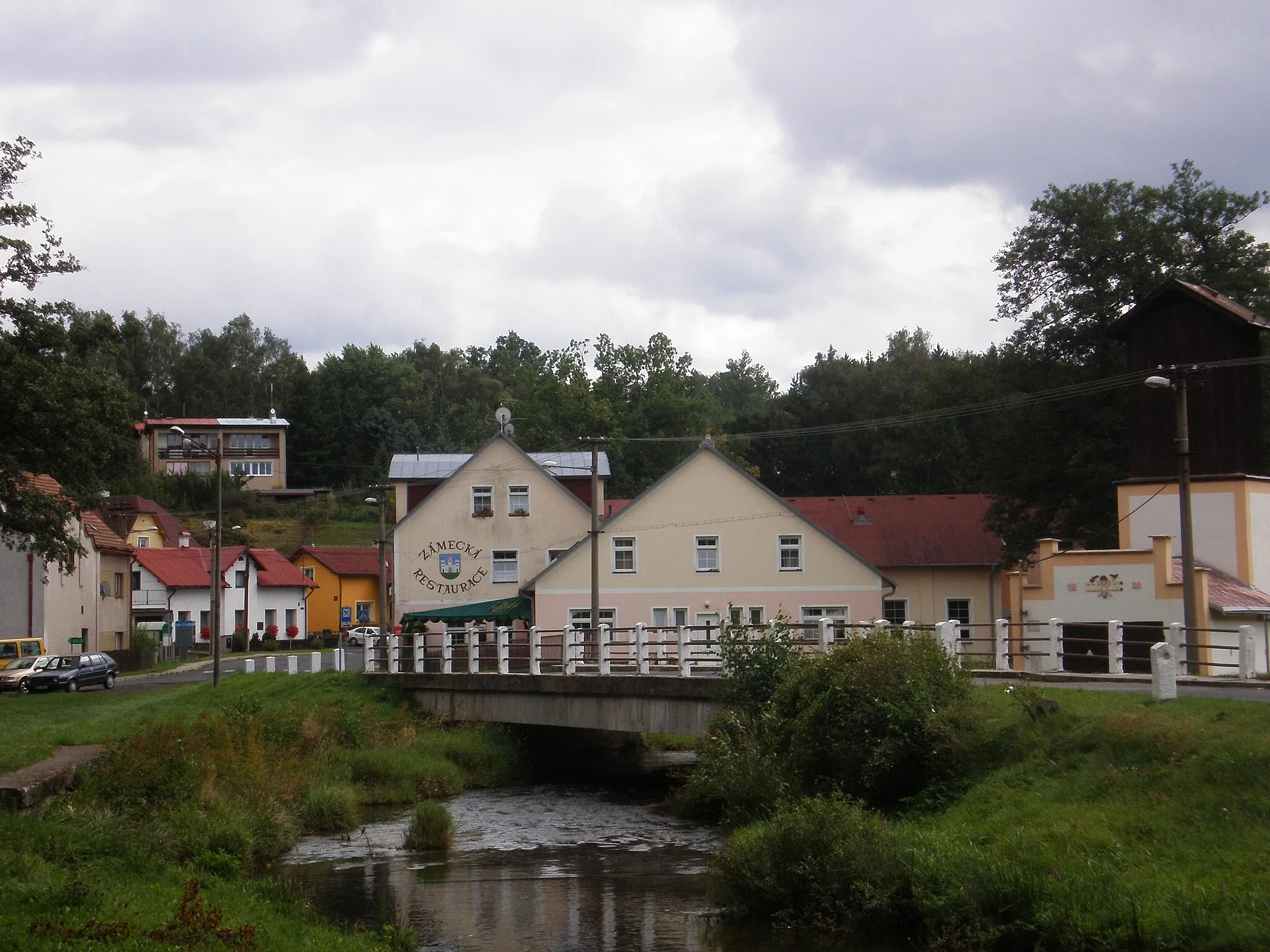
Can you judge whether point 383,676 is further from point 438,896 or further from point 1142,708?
point 1142,708

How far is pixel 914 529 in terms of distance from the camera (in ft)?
171

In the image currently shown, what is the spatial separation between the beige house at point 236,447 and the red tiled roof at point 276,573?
19.4 metres

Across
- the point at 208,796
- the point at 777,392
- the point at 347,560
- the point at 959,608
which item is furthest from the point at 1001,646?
the point at 777,392

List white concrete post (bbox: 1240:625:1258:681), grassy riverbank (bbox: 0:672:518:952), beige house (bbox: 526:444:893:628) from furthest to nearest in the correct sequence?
1. beige house (bbox: 526:444:893:628)
2. white concrete post (bbox: 1240:625:1258:681)
3. grassy riverbank (bbox: 0:672:518:952)

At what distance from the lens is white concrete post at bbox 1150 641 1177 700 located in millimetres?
18828

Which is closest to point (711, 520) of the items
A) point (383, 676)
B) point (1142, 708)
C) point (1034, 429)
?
point (1034, 429)

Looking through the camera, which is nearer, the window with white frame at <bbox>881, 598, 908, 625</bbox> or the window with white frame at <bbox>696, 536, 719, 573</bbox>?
the window with white frame at <bbox>696, 536, 719, 573</bbox>

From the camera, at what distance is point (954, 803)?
59.3 ft

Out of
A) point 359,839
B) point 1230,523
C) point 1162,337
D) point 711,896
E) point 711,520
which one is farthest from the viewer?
point 711,520

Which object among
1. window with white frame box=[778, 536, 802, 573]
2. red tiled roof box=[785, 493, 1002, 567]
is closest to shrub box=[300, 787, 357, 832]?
window with white frame box=[778, 536, 802, 573]

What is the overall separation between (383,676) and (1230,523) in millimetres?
23030

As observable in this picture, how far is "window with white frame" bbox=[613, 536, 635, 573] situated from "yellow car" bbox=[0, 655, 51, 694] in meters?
19.4

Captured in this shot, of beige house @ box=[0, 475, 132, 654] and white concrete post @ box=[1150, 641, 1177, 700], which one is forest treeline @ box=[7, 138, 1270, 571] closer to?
beige house @ box=[0, 475, 132, 654]

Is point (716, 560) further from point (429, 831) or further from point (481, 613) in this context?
point (429, 831)
